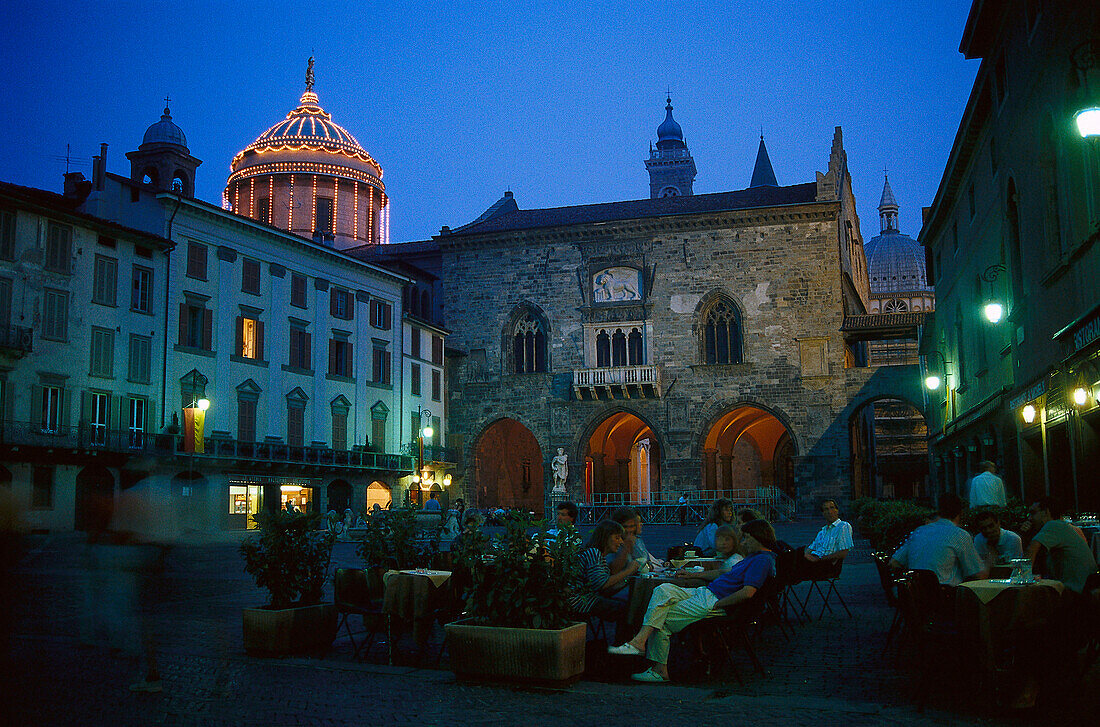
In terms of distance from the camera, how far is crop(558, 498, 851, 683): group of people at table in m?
7.05

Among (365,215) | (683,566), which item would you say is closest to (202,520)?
(683,566)

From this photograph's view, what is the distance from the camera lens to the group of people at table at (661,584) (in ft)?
23.1

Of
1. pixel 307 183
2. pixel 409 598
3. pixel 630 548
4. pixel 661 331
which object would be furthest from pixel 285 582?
pixel 307 183

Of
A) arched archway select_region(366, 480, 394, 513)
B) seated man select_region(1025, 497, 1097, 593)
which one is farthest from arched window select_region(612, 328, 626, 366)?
seated man select_region(1025, 497, 1097, 593)

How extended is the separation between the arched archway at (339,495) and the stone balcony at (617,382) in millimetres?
10026

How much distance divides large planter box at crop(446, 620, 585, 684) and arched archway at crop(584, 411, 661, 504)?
113ft

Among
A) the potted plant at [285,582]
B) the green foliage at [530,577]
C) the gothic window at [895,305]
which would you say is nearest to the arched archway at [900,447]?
the gothic window at [895,305]

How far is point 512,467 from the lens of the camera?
163ft

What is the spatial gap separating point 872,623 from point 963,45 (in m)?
14.2

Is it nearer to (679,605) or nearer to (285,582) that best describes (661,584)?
(679,605)

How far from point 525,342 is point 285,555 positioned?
115 feet

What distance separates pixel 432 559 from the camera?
956 centimetres

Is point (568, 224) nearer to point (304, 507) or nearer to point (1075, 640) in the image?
point (304, 507)

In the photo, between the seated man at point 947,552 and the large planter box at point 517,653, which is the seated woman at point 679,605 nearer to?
the large planter box at point 517,653
